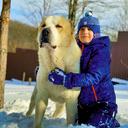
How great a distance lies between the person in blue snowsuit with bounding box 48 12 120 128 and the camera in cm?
446

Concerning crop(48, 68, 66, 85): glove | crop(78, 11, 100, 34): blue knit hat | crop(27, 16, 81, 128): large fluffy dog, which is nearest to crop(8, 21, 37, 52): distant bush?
crop(78, 11, 100, 34): blue knit hat

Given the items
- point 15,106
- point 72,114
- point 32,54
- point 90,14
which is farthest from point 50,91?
point 32,54

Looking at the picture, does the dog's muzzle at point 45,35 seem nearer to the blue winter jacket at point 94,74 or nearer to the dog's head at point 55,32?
the dog's head at point 55,32

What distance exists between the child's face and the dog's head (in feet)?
0.56

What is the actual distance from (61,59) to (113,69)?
20174 mm

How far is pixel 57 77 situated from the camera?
4410mm

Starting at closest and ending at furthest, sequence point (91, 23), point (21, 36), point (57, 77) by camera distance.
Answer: point (57, 77)
point (91, 23)
point (21, 36)

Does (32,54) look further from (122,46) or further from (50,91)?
(50,91)

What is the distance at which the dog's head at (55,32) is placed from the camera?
14.5 feet

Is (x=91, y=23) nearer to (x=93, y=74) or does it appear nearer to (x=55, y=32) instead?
(x=55, y=32)

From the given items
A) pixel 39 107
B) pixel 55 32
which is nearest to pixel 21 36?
pixel 39 107

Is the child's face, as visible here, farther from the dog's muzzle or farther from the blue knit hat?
the dog's muzzle

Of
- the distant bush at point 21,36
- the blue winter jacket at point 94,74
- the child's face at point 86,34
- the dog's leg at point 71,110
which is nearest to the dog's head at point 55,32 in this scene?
the child's face at point 86,34

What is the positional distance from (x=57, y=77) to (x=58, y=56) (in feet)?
1.02
